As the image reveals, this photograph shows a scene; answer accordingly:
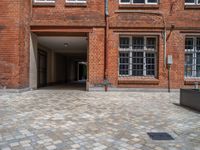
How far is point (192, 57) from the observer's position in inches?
542

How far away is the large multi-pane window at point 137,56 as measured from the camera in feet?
44.9

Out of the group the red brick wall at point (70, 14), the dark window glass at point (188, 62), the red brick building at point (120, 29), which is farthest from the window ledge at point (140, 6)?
the dark window glass at point (188, 62)

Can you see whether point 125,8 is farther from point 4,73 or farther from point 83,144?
point 83,144

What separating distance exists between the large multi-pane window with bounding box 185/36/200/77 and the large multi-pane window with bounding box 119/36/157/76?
Answer: 6.55 feet

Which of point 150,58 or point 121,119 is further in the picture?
point 150,58

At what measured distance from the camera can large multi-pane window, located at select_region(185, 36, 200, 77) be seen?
13.7 meters

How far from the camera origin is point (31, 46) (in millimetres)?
13500

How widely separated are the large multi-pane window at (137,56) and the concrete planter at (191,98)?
205 inches

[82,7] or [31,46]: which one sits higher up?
[82,7]

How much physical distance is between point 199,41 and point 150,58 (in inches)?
126

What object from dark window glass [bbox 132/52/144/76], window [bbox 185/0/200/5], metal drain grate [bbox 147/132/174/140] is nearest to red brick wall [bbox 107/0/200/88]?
window [bbox 185/0/200/5]

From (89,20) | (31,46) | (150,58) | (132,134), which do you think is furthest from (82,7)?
(132,134)

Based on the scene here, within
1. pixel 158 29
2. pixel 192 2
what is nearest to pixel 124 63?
pixel 158 29

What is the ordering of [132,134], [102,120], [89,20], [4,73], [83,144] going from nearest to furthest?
[83,144], [132,134], [102,120], [4,73], [89,20]
